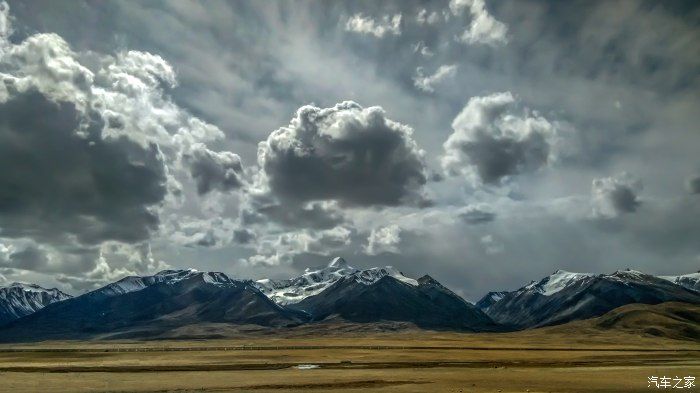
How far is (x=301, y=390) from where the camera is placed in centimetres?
5981

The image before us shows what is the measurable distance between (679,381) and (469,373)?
26051mm

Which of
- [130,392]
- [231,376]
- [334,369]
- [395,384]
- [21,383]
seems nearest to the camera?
[130,392]

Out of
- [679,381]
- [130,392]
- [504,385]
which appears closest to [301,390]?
[130,392]

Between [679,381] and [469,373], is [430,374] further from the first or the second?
[679,381]

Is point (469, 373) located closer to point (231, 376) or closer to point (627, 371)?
point (627, 371)

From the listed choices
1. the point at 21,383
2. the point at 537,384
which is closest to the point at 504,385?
the point at 537,384

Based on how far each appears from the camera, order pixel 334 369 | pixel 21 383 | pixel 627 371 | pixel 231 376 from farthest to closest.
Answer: pixel 334 369
pixel 627 371
pixel 231 376
pixel 21 383

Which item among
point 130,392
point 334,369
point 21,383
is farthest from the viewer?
point 334,369

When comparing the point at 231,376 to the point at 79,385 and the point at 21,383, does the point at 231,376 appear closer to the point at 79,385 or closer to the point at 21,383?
the point at 79,385

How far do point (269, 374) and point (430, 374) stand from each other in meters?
23.5

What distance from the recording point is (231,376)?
75812 mm

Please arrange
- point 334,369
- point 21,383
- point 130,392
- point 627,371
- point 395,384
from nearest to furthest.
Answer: point 130,392
point 395,384
point 21,383
point 627,371
point 334,369

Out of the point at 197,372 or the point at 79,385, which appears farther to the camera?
the point at 197,372

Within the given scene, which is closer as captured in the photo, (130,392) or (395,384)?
(130,392)
